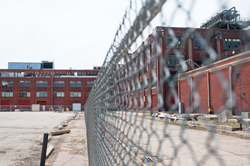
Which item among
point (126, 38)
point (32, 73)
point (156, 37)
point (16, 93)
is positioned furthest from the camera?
point (32, 73)

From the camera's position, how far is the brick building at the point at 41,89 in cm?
5659

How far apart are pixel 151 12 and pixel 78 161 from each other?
5.71 meters

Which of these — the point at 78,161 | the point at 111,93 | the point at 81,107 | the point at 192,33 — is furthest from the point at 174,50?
the point at 81,107

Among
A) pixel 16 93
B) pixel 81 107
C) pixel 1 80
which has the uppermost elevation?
pixel 1 80

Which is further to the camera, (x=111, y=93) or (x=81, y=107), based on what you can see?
(x=81, y=107)

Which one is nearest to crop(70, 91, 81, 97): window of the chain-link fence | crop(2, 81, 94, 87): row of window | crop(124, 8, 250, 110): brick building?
crop(2, 81, 94, 87): row of window

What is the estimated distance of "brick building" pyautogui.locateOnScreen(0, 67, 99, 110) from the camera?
5659 cm

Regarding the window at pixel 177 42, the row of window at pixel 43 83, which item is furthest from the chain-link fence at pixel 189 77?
the row of window at pixel 43 83

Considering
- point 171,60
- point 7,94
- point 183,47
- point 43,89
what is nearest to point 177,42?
point 183,47

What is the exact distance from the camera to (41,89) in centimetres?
5753

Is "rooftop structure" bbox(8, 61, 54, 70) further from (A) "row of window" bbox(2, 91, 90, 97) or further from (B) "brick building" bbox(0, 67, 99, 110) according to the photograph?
(A) "row of window" bbox(2, 91, 90, 97)

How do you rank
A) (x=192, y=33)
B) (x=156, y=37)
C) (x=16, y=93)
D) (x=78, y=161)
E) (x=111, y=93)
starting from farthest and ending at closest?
(x=16, y=93), (x=78, y=161), (x=111, y=93), (x=156, y=37), (x=192, y=33)

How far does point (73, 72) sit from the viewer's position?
207 feet

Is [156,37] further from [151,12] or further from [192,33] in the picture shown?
[192,33]
